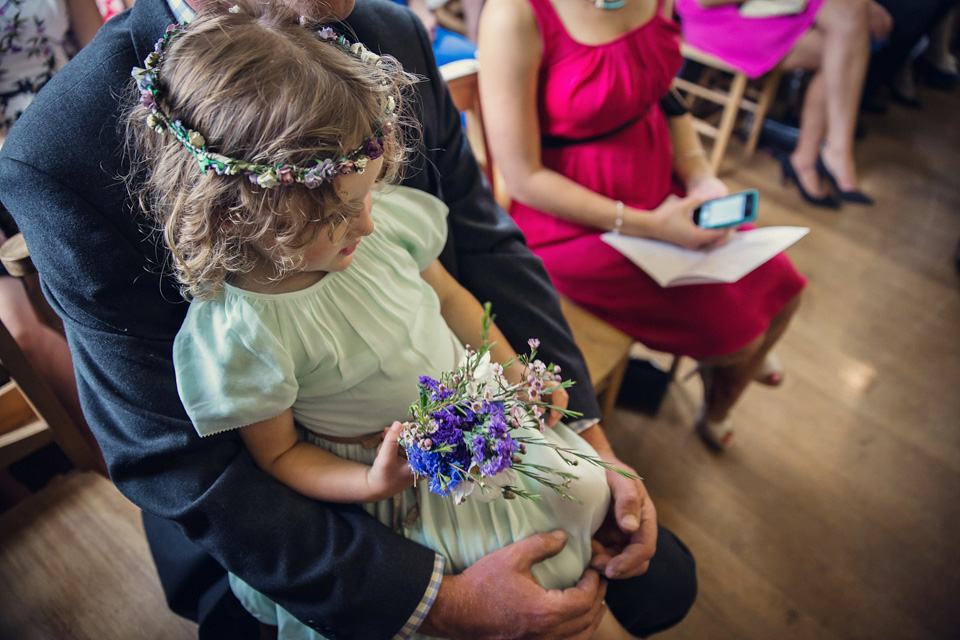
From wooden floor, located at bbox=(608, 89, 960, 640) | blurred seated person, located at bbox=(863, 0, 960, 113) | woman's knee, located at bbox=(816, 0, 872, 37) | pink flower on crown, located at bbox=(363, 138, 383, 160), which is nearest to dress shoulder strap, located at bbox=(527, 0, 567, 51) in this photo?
pink flower on crown, located at bbox=(363, 138, 383, 160)

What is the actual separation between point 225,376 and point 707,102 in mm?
3467

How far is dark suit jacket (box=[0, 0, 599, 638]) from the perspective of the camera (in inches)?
29.0

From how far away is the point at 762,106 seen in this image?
2.97 m

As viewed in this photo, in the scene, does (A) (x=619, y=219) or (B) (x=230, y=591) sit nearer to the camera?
(B) (x=230, y=591)

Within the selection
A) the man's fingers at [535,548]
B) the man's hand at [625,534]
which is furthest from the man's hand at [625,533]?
the man's fingers at [535,548]

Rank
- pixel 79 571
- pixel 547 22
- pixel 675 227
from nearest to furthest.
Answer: pixel 79 571 → pixel 547 22 → pixel 675 227

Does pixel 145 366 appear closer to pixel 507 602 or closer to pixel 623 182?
pixel 507 602

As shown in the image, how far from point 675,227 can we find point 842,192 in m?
1.98

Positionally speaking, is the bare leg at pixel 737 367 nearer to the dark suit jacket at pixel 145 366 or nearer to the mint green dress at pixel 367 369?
the mint green dress at pixel 367 369

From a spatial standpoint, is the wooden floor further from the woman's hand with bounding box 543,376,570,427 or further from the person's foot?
the woman's hand with bounding box 543,376,570,427

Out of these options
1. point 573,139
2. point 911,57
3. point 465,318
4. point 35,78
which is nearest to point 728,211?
point 573,139

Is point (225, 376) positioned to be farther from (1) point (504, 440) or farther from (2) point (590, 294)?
(2) point (590, 294)

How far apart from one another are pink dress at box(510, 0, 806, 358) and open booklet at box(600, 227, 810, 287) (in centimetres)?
4

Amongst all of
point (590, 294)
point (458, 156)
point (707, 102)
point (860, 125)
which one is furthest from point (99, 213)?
point (860, 125)
